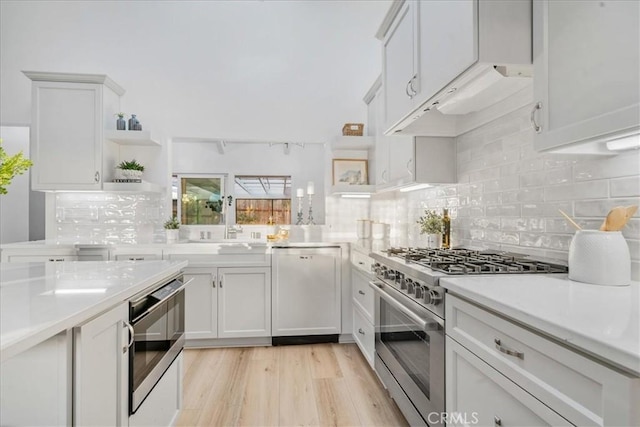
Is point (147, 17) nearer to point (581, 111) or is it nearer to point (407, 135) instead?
point (407, 135)

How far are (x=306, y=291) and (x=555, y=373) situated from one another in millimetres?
2535

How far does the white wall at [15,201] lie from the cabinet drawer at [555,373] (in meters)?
4.92

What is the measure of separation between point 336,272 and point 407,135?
1481mm

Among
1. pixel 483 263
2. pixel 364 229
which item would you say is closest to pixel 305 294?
pixel 364 229

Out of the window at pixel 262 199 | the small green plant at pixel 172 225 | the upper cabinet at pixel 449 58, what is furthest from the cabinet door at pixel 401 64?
the window at pixel 262 199

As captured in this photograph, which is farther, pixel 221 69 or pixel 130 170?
pixel 221 69

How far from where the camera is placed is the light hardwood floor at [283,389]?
2074 mm

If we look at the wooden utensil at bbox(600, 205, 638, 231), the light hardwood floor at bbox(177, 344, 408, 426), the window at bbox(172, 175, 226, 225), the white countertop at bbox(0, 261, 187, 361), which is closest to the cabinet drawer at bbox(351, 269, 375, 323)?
the light hardwood floor at bbox(177, 344, 408, 426)

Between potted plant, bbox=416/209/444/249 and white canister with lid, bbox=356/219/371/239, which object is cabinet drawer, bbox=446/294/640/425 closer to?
potted plant, bbox=416/209/444/249

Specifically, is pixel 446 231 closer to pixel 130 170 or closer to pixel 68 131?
Answer: pixel 130 170

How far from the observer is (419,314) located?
1587mm

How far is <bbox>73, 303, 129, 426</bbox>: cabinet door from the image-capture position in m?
1.01

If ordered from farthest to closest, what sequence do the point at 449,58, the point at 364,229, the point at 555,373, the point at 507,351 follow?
the point at 364,229
the point at 449,58
the point at 507,351
the point at 555,373

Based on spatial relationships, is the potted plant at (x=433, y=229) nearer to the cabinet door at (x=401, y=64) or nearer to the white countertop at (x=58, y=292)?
the cabinet door at (x=401, y=64)
